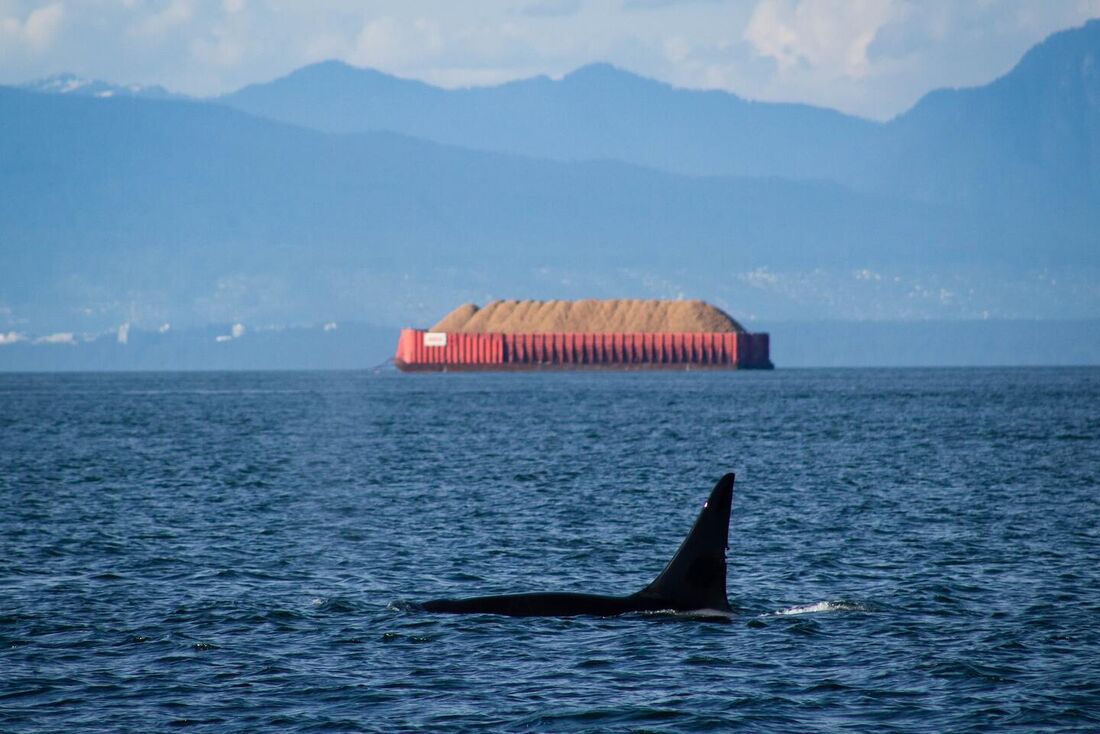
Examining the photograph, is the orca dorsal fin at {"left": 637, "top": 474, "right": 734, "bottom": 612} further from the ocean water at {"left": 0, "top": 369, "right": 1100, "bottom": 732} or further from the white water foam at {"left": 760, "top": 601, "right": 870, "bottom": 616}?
the white water foam at {"left": 760, "top": 601, "right": 870, "bottom": 616}

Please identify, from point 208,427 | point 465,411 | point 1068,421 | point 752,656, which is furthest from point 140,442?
point 752,656

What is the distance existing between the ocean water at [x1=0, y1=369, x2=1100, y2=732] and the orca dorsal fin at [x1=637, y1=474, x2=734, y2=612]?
533mm

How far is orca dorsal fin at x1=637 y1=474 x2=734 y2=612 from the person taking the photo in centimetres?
2231

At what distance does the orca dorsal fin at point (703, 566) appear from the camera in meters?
22.3

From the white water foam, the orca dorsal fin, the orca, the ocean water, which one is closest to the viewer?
the ocean water

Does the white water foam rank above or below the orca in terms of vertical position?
below

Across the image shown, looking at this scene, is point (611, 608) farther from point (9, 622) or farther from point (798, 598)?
point (9, 622)

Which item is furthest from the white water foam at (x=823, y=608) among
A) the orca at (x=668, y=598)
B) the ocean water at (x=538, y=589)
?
the orca at (x=668, y=598)

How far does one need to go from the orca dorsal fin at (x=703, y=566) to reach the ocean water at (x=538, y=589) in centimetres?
53

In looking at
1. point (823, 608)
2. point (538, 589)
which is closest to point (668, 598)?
point (823, 608)

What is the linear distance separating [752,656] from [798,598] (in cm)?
473

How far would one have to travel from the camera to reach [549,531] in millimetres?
35312

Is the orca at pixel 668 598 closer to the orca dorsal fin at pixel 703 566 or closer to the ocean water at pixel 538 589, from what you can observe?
the orca dorsal fin at pixel 703 566

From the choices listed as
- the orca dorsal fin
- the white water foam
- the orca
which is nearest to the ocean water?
the white water foam
